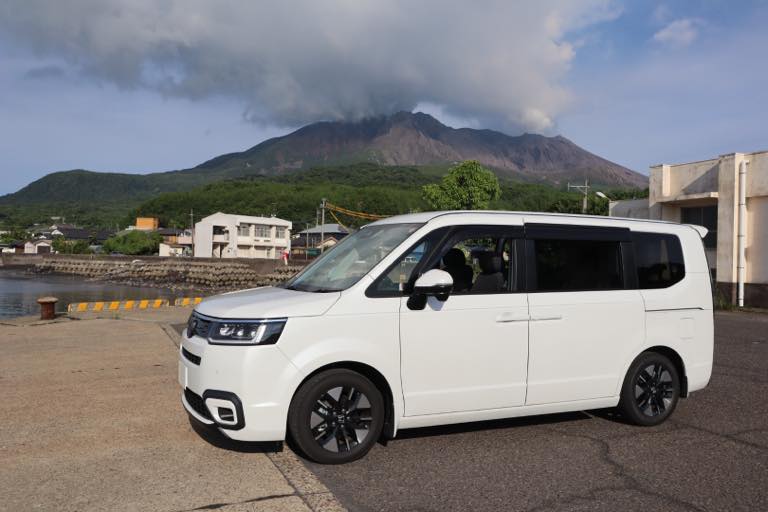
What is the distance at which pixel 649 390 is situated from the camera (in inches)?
227

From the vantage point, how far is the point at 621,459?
15.8 ft

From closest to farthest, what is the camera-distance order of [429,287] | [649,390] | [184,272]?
[429,287], [649,390], [184,272]

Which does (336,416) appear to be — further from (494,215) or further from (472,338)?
(494,215)

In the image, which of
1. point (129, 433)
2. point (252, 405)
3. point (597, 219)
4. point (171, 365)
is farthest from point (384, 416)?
point (171, 365)

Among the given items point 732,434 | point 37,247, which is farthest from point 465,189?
point 37,247

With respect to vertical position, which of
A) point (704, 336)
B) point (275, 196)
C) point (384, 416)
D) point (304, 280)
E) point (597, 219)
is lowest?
point (384, 416)

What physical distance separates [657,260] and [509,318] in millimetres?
1867

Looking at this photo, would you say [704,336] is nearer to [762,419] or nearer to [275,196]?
[762,419]

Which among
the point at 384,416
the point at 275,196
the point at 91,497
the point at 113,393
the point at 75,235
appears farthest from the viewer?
the point at 275,196

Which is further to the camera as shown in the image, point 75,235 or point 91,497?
point 75,235

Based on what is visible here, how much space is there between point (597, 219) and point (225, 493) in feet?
12.9

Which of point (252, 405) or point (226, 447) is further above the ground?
point (252, 405)

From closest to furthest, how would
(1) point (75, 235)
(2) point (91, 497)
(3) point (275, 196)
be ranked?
(2) point (91, 497)
(1) point (75, 235)
(3) point (275, 196)

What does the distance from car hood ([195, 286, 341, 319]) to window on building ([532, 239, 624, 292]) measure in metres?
1.85
